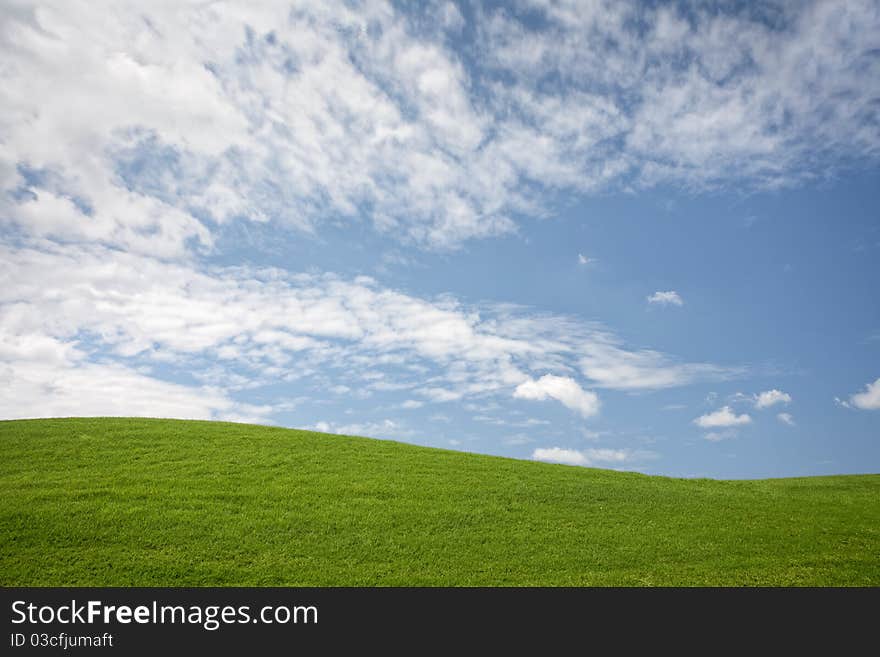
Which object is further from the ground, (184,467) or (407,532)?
(184,467)

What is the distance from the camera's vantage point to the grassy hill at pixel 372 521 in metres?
17.2

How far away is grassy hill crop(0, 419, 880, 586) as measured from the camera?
56.4 feet

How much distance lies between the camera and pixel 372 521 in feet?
68.1

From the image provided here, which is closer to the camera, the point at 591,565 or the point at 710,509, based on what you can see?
the point at 591,565

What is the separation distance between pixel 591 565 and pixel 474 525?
4665 mm
